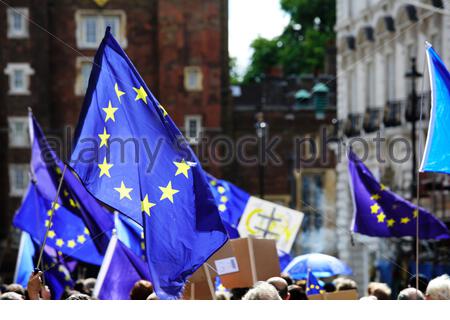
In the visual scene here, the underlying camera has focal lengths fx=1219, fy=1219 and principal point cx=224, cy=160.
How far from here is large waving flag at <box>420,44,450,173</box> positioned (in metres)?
11.4

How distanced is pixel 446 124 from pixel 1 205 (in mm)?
43904

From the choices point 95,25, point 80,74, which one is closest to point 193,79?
point 95,25

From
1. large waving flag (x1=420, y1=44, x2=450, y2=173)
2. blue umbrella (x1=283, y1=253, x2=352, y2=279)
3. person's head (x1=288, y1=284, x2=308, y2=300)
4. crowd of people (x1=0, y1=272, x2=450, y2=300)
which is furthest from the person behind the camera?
blue umbrella (x1=283, y1=253, x2=352, y2=279)

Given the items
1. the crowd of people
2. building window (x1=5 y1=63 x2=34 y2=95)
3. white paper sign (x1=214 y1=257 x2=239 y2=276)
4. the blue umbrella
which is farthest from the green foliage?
white paper sign (x1=214 y1=257 x2=239 y2=276)

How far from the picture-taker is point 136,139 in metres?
10.1

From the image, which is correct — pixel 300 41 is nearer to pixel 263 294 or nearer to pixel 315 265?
pixel 315 265

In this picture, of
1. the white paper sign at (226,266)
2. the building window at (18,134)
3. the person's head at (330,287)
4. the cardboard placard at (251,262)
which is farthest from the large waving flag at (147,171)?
the building window at (18,134)

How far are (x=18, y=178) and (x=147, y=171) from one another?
4431 centimetres

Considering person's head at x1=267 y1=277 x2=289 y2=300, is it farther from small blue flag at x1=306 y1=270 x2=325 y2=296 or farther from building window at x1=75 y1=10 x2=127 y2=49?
building window at x1=75 y1=10 x2=127 y2=49

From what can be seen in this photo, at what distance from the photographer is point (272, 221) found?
667 inches

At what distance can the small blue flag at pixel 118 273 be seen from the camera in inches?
483

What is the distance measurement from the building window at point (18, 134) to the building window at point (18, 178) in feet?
3.02

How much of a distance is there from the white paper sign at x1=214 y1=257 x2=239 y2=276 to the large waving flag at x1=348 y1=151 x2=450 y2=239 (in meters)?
5.13
